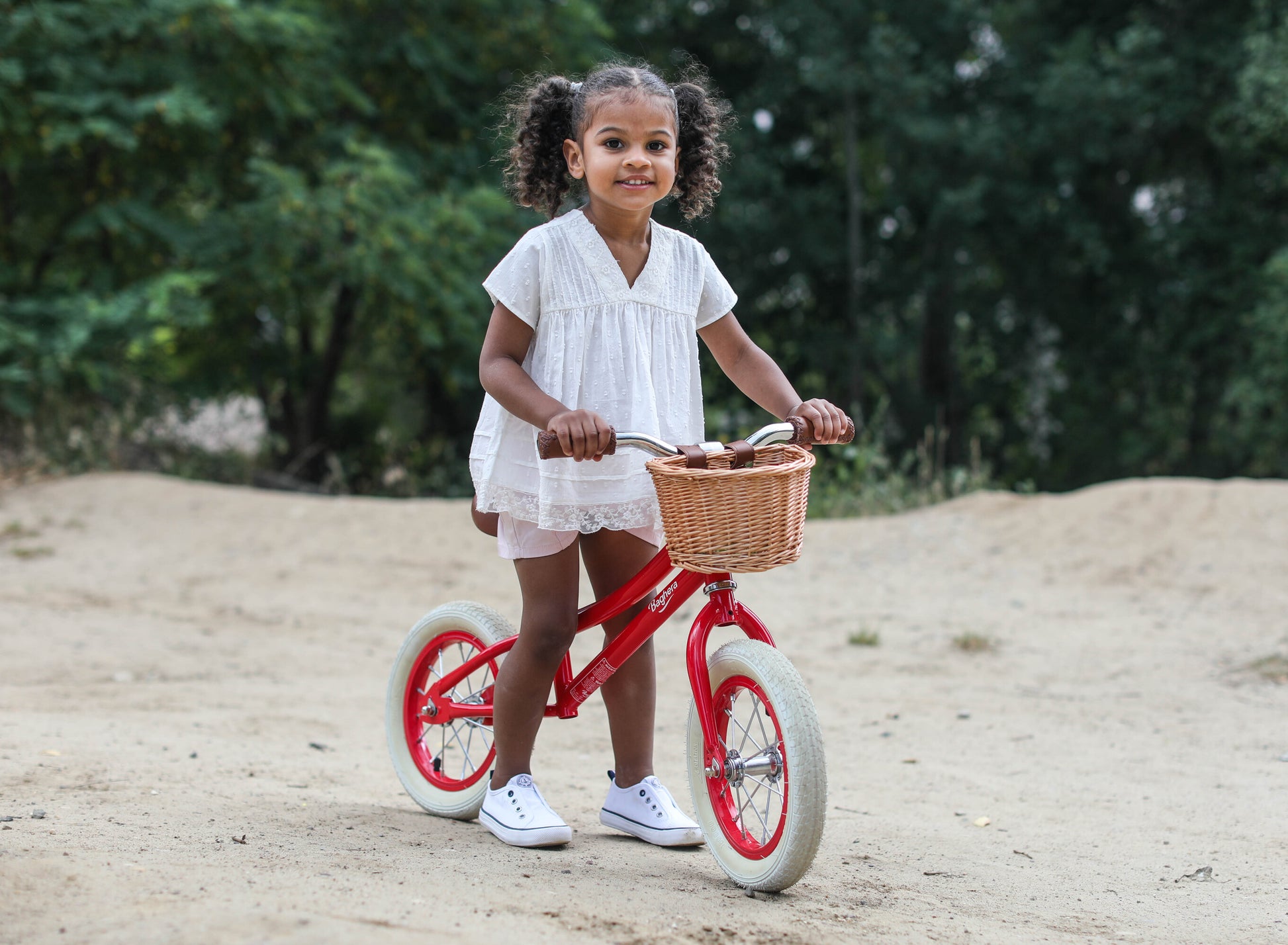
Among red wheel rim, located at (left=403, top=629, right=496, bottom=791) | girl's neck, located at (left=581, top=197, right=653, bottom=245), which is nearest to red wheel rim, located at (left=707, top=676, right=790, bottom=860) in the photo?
red wheel rim, located at (left=403, top=629, right=496, bottom=791)

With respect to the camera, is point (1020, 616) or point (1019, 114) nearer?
point (1020, 616)

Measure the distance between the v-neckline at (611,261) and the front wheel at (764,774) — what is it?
0.87 meters

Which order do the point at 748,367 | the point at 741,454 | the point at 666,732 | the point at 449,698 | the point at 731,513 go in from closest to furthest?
the point at 731,513 → the point at 741,454 → the point at 748,367 → the point at 449,698 → the point at 666,732

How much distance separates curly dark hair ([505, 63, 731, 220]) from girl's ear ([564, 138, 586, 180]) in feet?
0.09

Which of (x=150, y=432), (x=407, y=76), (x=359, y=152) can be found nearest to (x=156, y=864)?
(x=359, y=152)

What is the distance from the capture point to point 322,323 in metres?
14.2

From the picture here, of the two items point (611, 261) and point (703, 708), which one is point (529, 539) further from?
point (611, 261)

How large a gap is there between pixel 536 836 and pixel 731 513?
3.41ft

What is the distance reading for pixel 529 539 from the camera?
9.64 feet

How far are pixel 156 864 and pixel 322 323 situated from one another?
482 inches

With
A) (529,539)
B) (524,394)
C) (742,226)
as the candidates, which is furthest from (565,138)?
(742,226)

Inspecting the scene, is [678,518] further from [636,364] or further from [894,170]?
[894,170]

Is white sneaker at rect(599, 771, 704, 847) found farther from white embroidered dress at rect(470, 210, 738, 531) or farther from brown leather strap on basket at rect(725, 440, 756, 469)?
brown leather strap on basket at rect(725, 440, 756, 469)

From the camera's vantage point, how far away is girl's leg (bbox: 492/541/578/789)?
9.74ft
